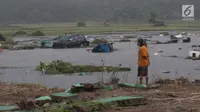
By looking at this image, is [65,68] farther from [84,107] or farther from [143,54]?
[84,107]

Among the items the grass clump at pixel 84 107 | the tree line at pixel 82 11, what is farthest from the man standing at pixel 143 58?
the tree line at pixel 82 11

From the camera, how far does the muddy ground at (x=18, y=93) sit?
44.5ft

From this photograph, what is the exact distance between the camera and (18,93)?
48.0 ft

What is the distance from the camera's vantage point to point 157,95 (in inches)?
527

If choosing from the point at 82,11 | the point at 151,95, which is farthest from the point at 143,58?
the point at 82,11

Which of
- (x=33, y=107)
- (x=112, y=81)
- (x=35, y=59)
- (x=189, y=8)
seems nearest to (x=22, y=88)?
(x=112, y=81)

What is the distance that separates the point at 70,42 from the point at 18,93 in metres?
33.1

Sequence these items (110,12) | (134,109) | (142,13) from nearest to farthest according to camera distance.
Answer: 1. (134,109)
2. (142,13)
3. (110,12)

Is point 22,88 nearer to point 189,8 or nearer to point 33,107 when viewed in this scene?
point 33,107

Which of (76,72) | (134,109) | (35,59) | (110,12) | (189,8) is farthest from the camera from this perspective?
(110,12)

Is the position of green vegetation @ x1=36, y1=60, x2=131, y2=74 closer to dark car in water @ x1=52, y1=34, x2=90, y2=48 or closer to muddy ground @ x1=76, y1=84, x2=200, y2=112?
muddy ground @ x1=76, y1=84, x2=200, y2=112

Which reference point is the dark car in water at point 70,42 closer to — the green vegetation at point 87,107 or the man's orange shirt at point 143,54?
the man's orange shirt at point 143,54

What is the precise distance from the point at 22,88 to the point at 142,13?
148 meters

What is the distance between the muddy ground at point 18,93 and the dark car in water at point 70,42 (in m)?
30.3
